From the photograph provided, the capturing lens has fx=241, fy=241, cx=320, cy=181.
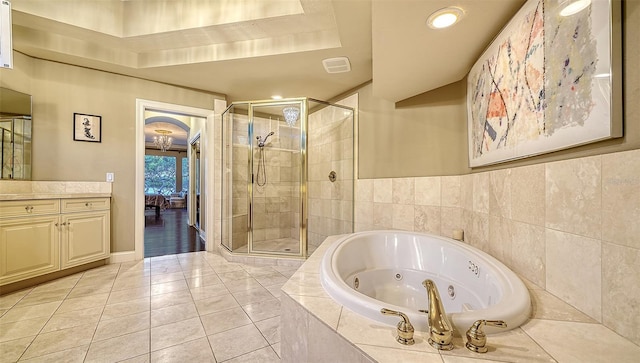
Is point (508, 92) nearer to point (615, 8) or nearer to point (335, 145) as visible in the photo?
point (615, 8)

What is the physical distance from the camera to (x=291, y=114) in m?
3.30

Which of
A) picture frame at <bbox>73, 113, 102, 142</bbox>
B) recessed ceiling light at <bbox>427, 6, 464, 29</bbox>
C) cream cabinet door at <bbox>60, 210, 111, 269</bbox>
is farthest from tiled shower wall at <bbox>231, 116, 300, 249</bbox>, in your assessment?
recessed ceiling light at <bbox>427, 6, 464, 29</bbox>

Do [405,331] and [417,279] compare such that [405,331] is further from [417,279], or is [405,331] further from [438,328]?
[417,279]

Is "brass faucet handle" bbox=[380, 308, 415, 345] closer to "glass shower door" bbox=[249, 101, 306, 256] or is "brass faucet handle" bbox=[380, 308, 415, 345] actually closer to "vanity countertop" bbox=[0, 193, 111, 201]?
"glass shower door" bbox=[249, 101, 306, 256]

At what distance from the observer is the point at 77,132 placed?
8.92ft

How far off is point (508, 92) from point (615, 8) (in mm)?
637

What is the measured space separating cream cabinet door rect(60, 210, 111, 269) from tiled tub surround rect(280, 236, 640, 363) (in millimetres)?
2689

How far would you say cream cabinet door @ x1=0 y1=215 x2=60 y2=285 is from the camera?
2002 mm

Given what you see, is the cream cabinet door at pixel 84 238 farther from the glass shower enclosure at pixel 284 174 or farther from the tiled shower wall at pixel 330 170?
the tiled shower wall at pixel 330 170

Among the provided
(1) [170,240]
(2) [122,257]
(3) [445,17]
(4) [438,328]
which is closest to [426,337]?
(4) [438,328]

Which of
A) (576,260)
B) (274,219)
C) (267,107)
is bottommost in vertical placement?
(274,219)

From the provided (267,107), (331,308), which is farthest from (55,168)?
(331,308)

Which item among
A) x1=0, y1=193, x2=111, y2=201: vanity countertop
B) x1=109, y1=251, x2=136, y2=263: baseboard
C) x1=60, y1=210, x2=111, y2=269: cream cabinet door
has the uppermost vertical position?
x1=0, y1=193, x2=111, y2=201: vanity countertop

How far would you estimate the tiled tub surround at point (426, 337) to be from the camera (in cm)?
68
